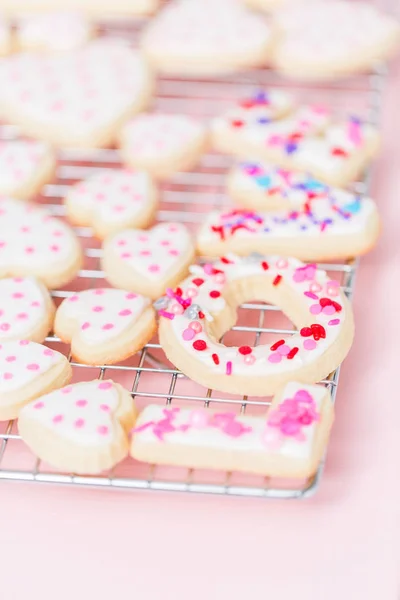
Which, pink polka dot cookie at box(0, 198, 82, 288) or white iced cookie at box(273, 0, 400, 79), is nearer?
pink polka dot cookie at box(0, 198, 82, 288)

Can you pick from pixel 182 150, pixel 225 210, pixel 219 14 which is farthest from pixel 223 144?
pixel 219 14

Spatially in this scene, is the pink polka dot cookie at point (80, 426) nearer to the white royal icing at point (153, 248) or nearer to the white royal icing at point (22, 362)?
the white royal icing at point (22, 362)

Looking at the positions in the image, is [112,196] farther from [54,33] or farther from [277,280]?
[54,33]

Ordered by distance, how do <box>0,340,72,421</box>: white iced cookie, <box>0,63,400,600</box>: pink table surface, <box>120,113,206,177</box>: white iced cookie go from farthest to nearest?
<box>120,113,206,177</box>: white iced cookie < <box>0,340,72,421</box>: white iced cookie < <box>0,63,400,600</box>: pink table surface

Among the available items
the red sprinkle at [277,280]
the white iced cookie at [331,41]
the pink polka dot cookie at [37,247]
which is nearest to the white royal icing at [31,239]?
the pink polka dot cookie at [37,247]

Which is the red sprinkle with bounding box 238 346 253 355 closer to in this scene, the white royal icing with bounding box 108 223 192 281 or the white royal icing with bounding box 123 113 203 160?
the white royal icing with bounding box 108 223 192 281

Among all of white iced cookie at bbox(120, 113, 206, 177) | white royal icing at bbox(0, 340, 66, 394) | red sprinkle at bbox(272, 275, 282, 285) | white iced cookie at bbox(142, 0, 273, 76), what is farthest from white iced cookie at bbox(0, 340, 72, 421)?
white iced cookie at bbox(142, 0, 273, 76)

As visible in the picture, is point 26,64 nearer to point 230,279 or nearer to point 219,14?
point 219,14
